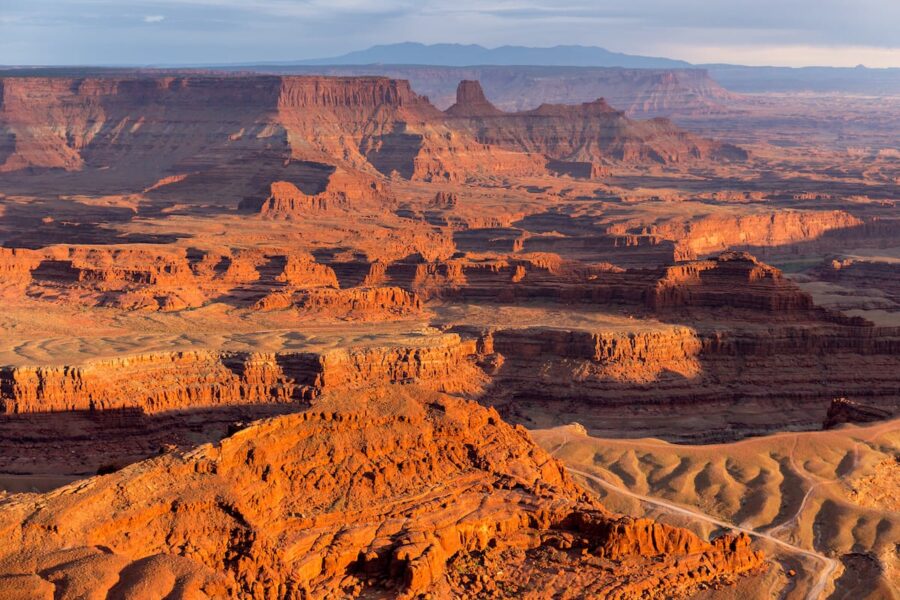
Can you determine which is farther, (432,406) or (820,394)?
(820,394)

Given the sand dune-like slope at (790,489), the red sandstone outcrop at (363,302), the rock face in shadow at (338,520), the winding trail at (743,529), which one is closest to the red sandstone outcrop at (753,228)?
the red sandstone outcrop at (363,302)

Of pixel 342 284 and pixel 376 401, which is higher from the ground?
pixel 376 401

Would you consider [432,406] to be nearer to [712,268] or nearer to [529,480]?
[529,480]

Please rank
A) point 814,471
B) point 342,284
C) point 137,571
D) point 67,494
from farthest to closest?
1. point 342,284
2. point 814,471
3. point 67,494
4. point 137,571

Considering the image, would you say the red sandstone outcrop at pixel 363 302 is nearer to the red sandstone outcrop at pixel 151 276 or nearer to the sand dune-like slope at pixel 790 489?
the red sandstone outcrop at pixel 151 276

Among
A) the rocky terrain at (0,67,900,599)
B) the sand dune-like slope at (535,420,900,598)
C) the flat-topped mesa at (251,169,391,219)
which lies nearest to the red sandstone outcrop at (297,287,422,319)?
the rocky terrain at (0,67,900,599)

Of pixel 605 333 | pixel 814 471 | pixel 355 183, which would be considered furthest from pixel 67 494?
pixel 355 183
